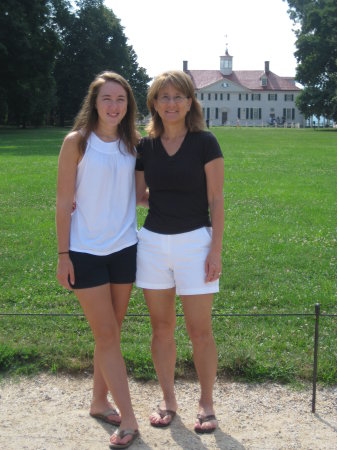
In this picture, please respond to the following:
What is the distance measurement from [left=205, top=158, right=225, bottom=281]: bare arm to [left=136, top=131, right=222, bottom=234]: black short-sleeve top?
0.12 ft

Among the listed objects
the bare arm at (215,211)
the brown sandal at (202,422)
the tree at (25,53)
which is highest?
the tree at (25,53)

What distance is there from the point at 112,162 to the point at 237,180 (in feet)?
48.0

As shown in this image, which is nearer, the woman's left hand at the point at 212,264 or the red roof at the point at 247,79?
the woman's left hand at the point at 212,264

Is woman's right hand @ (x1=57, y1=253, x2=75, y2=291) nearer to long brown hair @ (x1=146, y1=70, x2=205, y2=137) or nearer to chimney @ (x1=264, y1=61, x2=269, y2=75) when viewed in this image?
long brown hair @ (x1=146, y1=70, x2=205, y2=137)

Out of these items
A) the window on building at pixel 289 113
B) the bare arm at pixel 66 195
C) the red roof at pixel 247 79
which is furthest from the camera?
the red roof at pixel 247 79

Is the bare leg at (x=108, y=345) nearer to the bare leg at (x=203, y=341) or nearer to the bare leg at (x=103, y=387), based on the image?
the bare leg at (x=103, y=387)

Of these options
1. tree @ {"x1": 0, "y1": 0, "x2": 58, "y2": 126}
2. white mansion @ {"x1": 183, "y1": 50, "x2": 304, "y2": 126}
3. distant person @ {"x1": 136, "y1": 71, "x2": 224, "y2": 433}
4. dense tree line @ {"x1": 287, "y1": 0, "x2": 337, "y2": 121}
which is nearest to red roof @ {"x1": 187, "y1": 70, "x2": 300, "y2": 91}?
white mansion @ {"x1": 183, "y1": 50, "x2": 304, "y2": 126}

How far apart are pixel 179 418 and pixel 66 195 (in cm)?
165

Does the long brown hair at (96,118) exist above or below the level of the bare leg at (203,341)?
above

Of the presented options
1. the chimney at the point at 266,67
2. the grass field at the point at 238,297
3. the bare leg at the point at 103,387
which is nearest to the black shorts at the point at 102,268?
the bare leg at the point at 103,387

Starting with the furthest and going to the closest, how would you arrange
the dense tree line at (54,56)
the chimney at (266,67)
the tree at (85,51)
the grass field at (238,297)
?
1. the chimney at (266,67)
2. the tree at (85,51)
3. the dense tree line at (54,56)
4. the grass field at (238,297)

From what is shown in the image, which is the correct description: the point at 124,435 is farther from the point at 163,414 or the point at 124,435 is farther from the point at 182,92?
the point at 182,92

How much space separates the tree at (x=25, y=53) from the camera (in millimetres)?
44062

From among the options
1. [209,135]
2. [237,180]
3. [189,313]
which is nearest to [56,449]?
[189,313]
